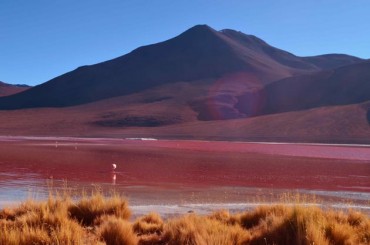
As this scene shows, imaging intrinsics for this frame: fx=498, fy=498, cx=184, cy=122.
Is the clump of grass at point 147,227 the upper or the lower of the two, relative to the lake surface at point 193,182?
upper

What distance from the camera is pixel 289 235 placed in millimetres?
7484

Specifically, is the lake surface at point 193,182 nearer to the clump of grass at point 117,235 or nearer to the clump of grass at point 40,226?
the clump of grass at point 40,226

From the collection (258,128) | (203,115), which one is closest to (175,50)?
(203,115)

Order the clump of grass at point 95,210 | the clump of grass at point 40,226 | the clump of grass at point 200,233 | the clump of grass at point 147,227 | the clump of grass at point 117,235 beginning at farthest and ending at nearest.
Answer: the clump of grass at point 95,210
the clump of grass at point 147,227
the clump of grass at point 117,235
the clump of grass at point 200,233
the clump of grass at point 40,226

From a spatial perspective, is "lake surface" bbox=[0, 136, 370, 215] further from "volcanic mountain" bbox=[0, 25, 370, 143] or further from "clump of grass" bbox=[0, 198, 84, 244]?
"volcanic mountain" bbox=[0, 25, 370, 143]

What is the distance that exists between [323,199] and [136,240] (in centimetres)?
990

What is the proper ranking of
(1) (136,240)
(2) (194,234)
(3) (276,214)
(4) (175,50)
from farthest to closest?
(4) (175,50) → (3) (276,214) → (1) (136,240) → (2) (194,234)

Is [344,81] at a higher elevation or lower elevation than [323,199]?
higher

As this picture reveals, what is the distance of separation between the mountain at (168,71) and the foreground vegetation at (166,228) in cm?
11873

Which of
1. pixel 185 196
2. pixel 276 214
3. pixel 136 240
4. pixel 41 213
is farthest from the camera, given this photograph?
pixel 185 196

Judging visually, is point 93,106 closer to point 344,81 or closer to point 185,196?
point 344,81

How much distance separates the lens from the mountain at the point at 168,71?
150375 millimetres

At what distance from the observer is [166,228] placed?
815 centimetres

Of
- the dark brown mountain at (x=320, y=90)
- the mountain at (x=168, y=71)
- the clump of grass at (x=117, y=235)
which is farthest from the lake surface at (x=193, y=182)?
the mountain at (x=168, y=71)
